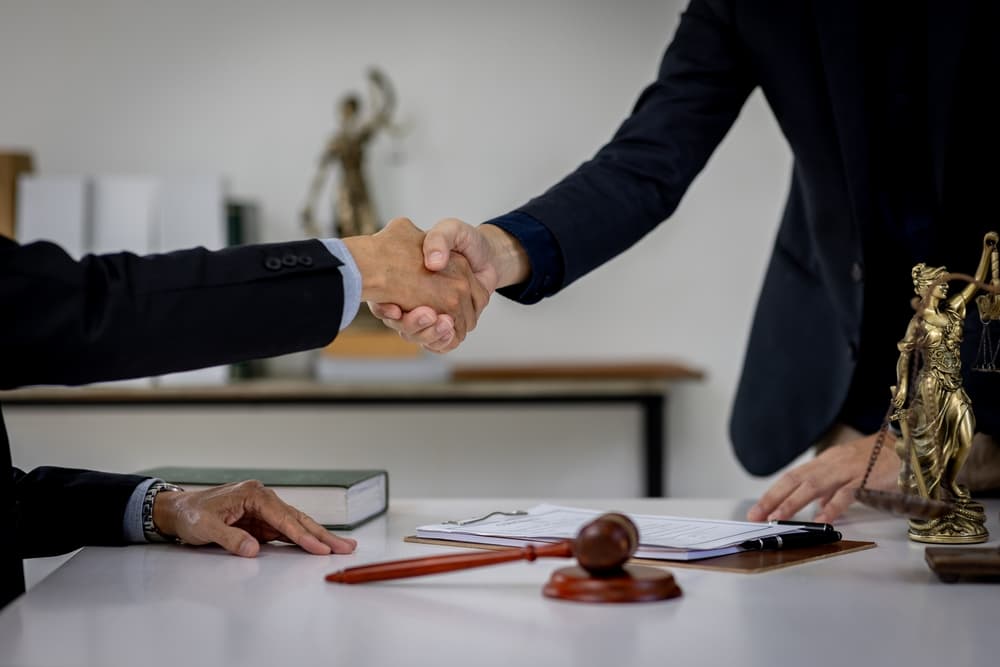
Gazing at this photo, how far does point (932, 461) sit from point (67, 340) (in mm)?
745

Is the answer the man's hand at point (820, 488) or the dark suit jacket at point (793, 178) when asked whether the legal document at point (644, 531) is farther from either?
the dark suit jacket at point (793, 178)

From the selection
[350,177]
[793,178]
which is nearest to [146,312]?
[793,178]

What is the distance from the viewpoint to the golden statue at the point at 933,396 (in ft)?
3.47

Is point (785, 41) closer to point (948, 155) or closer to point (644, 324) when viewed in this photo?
point (948, 155)

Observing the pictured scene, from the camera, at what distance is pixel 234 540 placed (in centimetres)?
107

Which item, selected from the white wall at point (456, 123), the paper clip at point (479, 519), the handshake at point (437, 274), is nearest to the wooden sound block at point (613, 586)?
the paper clip at point (479, 519)

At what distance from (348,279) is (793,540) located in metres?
0.47

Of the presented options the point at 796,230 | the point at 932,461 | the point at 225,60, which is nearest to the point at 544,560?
the point at 932,461

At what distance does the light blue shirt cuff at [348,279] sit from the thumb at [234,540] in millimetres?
207

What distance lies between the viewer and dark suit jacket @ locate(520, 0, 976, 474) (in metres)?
Result: 1.47

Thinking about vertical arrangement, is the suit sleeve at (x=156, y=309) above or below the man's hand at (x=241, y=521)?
above

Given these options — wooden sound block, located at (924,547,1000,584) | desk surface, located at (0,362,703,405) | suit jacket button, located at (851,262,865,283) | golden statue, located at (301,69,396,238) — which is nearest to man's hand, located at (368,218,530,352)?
suit jacket button, located at (851,262,865,283)

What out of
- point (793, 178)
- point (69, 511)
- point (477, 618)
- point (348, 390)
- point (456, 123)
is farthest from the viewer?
point (456, 123)

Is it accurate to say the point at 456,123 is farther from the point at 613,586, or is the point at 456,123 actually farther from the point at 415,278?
the point at 613,586
